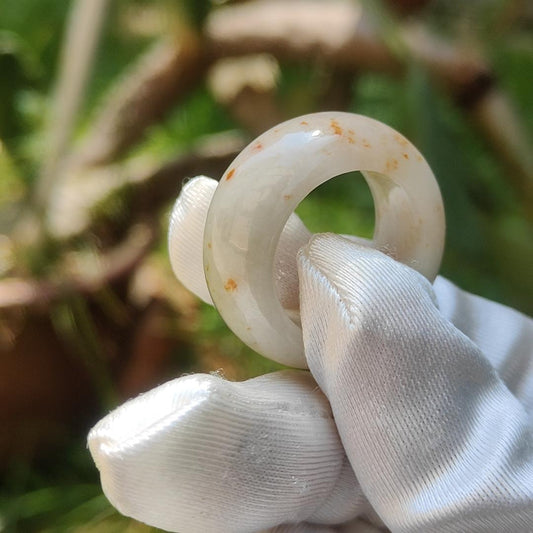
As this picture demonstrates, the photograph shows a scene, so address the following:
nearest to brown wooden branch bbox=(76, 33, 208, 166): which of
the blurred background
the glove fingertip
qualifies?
the blurred background

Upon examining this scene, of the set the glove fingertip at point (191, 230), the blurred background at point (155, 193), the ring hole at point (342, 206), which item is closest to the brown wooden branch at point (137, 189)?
the blurred background at point (155, 193)

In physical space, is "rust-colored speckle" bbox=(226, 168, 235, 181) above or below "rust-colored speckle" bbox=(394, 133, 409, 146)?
below

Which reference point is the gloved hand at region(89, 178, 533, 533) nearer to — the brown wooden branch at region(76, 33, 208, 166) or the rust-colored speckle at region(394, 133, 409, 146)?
the rust-colored speckle at region(394, 133, 409, 146)

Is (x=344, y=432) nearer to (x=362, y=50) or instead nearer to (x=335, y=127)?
(x=335, y=127)

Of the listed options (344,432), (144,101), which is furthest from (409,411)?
(144,101)

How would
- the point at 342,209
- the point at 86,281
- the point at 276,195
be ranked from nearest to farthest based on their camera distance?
the point at 276,195 → the point at 86,281 → the point at 342,209

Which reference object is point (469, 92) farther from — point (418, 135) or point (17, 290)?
point (17, 290)

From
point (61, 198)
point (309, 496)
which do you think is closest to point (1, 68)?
point (61, 198)
